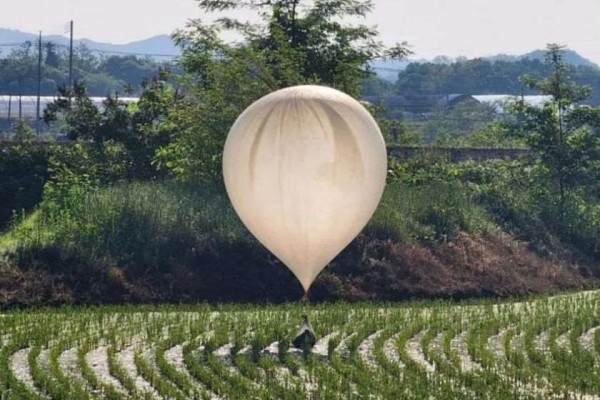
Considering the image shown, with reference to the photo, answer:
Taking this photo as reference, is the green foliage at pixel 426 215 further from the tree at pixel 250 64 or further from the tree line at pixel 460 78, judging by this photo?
the tree line at pixel 460 78

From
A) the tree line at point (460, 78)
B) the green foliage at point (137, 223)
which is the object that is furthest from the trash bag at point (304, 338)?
the tree line at point (460, 78)

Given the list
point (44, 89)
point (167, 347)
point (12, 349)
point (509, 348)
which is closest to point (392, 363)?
point (509, 348)

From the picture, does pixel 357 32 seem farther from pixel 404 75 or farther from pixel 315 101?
pixel 404 75

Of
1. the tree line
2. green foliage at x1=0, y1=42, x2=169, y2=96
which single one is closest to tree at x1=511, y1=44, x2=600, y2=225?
green foliage at x1=0, y1=42, x2=169, y2=96

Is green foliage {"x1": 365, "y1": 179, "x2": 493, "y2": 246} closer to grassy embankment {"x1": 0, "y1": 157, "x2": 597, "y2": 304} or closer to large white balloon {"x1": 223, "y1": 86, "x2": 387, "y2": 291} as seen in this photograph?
grassy embankment {"x1": 0, "y1": 157, "x2": 597, "y2": 304}

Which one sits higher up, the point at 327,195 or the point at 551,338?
the point at 327,195
